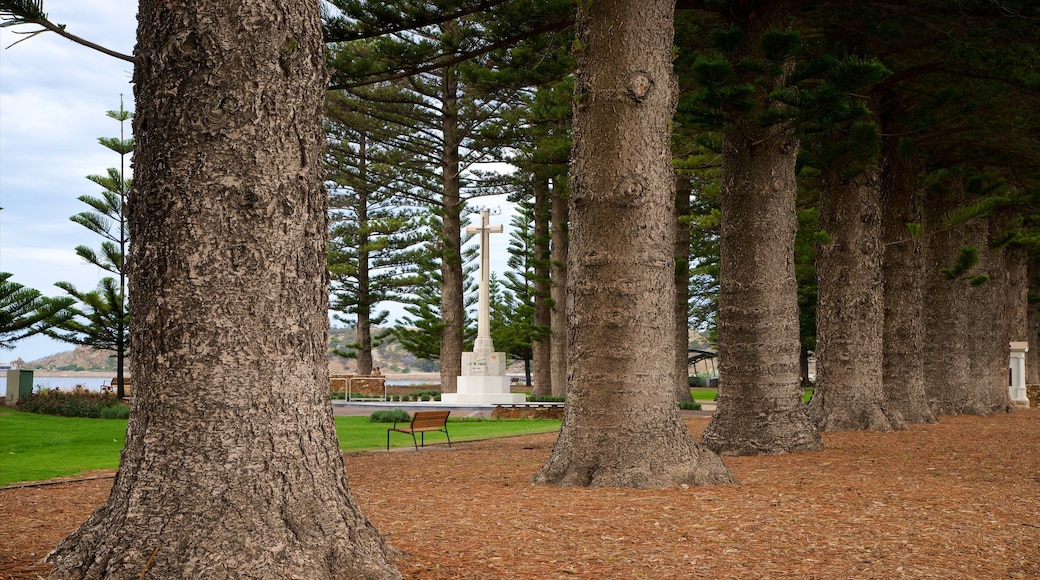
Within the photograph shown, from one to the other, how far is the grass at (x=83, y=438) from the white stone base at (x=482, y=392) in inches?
174

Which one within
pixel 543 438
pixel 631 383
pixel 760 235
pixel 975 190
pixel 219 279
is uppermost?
pixel 975 190

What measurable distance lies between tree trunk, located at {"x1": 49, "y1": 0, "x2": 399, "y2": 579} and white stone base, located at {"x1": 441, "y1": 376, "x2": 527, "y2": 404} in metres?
18.4

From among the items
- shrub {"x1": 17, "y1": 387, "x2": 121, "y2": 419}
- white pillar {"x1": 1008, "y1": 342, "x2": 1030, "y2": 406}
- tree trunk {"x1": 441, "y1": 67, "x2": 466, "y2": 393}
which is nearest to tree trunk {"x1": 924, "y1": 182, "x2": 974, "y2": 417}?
white pillar {"x1": 1008, "y1": 342, "x2": 1030, "y2": 406}

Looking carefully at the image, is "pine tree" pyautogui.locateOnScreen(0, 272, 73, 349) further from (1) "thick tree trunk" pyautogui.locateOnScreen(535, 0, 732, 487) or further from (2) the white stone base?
(1) "thick tree trunk" pyautogui.locateOnScreen(535, 0, 732, 487)

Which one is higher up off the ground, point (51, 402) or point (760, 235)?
point (760, 235)

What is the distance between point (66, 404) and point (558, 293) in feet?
34.4

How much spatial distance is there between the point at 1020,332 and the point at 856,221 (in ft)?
46.9

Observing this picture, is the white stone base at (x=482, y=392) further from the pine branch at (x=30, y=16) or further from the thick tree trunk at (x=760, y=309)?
the pine branch at (x=30, y=16)

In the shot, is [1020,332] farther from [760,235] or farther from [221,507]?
[221,507]

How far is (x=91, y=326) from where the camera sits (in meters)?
22.4

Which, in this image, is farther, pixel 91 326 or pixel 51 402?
pixel 91 326

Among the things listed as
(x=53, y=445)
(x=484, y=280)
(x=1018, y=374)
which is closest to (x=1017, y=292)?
(x=1018, y=374)

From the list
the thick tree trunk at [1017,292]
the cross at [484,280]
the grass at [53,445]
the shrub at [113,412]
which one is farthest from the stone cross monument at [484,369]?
the thick tree trunk at [1017,292]

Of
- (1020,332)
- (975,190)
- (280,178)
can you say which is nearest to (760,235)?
(975,190)
